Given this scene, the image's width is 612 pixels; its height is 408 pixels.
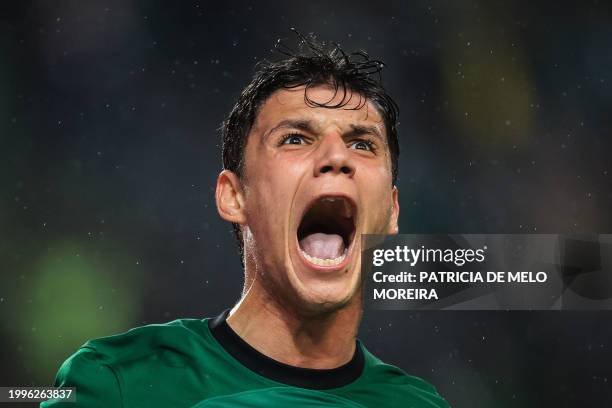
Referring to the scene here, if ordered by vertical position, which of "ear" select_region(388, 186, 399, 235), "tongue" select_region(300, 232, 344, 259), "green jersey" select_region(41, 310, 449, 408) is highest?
"ear" select_region(388, 186, 399, 235)

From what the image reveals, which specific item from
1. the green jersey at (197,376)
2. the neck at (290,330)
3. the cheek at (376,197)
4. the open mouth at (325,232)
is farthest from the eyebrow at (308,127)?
the green jersey at (197,376)

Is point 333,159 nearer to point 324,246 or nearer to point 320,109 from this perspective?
point 320,109

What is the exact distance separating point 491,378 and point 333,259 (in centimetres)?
248

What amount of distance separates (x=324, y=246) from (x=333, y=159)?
0.43 metres

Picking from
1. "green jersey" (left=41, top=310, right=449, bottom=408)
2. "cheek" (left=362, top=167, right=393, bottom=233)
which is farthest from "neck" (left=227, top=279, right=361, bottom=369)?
"cheek" (left=362, top=167, right=393, bottom=233)

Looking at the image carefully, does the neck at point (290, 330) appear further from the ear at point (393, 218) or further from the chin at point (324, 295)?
the ear at point (393, 218)

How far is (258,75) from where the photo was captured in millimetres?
3064

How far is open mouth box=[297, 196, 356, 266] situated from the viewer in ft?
9.78

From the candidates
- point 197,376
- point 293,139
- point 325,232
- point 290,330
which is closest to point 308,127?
point 293,139

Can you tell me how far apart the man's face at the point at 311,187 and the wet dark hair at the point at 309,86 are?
3cm

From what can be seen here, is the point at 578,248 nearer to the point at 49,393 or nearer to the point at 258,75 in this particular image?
the point at 258,75

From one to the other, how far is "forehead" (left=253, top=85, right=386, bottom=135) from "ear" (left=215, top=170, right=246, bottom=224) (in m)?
0.20

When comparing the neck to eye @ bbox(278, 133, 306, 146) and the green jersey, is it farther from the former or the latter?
eye @ bbox(278, 133, 306, 146)

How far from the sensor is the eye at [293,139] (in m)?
2.85
